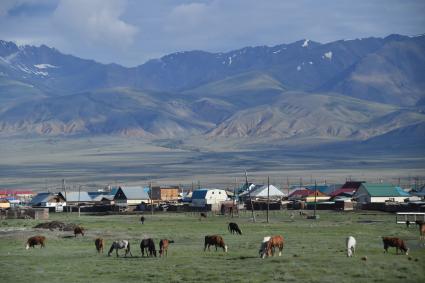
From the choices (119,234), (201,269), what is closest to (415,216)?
(119,234)

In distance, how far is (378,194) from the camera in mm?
112750

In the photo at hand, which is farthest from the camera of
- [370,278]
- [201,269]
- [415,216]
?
[415,216]

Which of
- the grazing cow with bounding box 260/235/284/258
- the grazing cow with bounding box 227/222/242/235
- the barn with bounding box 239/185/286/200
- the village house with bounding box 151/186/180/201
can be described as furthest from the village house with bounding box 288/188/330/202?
the grazing cow with bounding box 260/235/284/258

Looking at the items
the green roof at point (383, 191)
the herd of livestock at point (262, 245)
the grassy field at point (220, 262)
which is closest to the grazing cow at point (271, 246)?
the herd of livestock at point (262, 245)

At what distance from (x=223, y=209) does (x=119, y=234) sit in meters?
38.9

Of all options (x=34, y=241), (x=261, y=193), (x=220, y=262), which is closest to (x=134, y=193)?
(x=261, y=193)

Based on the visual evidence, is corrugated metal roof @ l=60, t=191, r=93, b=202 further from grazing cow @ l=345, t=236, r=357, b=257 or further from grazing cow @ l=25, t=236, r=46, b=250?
grazing cow @ l=345, t=236, r=357, b=257

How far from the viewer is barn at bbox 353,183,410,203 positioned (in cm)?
11169

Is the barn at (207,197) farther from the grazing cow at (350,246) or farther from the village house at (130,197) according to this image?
the grazing cow at (350,246)

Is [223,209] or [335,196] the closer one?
[223,209]

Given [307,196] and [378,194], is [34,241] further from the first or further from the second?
[307,196]

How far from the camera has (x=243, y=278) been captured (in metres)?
31.6

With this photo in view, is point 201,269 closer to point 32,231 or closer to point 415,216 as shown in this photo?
point 32,231

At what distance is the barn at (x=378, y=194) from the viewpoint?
4397 inches
